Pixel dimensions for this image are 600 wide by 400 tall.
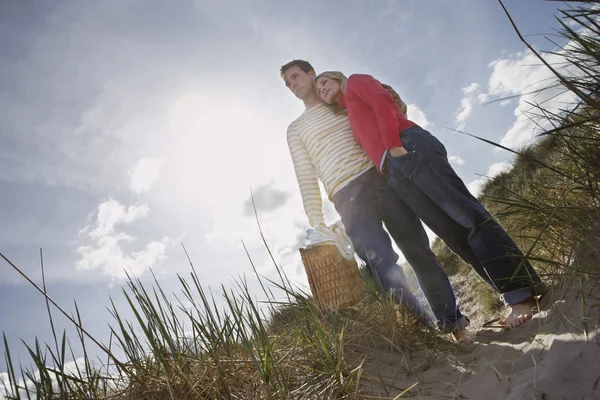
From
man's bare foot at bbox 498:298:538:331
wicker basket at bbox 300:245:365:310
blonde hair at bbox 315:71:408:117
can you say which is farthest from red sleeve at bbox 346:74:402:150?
man's bare foot at bbox 498:298:538:331

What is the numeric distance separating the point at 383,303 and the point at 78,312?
143cm

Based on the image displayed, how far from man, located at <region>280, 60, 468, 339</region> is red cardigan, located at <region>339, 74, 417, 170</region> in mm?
180

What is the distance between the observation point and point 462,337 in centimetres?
199

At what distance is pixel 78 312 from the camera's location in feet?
3.89

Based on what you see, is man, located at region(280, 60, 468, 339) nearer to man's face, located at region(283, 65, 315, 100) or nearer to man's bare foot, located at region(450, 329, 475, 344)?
man's bare foot, located at region(450, 329, 475, 344)

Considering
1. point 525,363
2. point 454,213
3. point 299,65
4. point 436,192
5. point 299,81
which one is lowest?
point 525,363

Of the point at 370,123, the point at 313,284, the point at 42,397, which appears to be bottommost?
the point at 42,397

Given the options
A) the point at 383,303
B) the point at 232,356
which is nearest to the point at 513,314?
the point at 383,303

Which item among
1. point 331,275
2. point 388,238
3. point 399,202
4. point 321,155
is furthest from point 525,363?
point 321,155

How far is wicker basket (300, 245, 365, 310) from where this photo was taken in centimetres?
266

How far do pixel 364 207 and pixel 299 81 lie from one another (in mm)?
1317

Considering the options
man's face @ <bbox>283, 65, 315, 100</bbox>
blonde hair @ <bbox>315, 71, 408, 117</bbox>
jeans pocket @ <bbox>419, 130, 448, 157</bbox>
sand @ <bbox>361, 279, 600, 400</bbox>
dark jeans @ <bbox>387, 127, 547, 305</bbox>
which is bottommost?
sand @ <bbox>361, 279, 600, 400</bbox>

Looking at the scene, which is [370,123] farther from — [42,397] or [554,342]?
[42,397]

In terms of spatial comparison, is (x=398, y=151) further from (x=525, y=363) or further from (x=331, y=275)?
(x=525, y=363)
